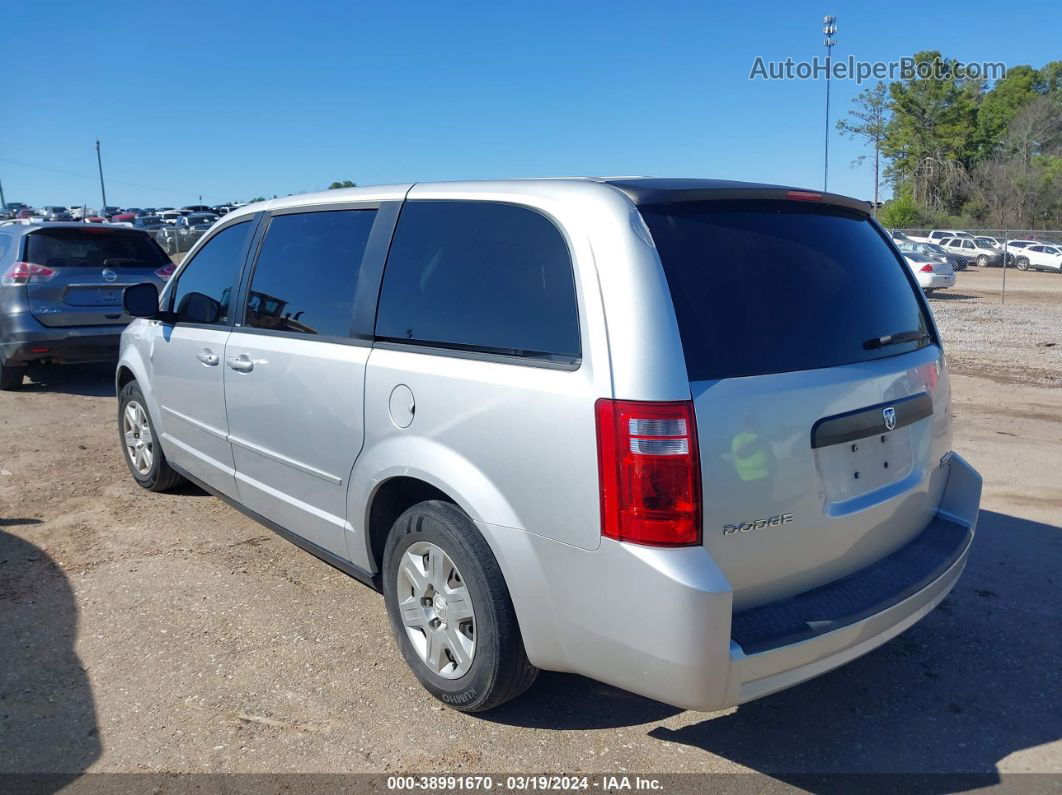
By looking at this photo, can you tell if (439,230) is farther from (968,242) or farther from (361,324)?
(968,242)

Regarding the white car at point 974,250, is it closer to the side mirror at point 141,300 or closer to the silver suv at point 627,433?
the side mirror at point 141,300

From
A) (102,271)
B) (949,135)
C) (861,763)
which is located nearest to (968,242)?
(949,135)

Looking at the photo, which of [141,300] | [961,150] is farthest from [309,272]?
[961,150]

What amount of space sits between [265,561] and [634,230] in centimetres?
296

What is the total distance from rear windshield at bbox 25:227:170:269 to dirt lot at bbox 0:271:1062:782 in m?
4.36

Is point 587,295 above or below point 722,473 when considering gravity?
above

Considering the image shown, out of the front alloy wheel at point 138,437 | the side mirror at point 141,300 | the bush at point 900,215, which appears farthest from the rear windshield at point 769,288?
the bush at point 900,215

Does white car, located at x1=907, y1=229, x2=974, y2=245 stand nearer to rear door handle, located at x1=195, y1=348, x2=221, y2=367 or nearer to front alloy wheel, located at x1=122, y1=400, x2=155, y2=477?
front alloy wheel, located at x1=122, y1=400, x2=155, y2=477

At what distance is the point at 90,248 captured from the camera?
8914mm

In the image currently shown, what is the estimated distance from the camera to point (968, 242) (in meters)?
38.9

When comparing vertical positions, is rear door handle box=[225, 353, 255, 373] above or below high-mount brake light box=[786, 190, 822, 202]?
below

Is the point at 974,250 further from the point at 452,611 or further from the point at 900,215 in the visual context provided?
the point at 452,611

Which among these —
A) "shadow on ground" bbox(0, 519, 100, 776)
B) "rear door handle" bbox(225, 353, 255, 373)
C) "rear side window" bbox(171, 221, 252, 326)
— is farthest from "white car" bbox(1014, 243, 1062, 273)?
"shadow on ground" bbox(0, 519, 100, 776)

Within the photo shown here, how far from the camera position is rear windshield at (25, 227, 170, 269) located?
870 centimetres
